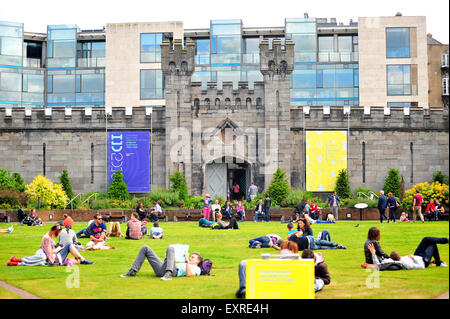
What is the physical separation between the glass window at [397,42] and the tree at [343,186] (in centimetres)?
1969

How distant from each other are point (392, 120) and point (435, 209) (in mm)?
12310

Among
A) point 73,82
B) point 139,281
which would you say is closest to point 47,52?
point 73,82

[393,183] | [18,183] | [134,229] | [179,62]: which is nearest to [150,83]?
[179,62]

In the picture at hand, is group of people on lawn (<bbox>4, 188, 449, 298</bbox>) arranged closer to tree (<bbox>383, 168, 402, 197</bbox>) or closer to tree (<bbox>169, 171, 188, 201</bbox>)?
tree (<bbox>169, 171, 188, 201</bbox>)

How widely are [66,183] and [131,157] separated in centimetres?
461

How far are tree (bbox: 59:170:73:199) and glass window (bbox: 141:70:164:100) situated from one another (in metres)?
17.7

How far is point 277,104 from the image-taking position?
155ft

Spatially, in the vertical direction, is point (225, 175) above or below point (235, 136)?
below

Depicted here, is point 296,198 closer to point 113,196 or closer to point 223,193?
point 223,193

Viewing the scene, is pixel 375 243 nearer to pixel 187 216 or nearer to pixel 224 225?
pixel 224 225

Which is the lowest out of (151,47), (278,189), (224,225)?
(224,225)

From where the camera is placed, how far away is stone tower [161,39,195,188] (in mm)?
46969

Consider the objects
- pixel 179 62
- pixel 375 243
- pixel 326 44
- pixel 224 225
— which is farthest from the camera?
pixel 326 44

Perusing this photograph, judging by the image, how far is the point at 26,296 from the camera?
1285 centimetres
